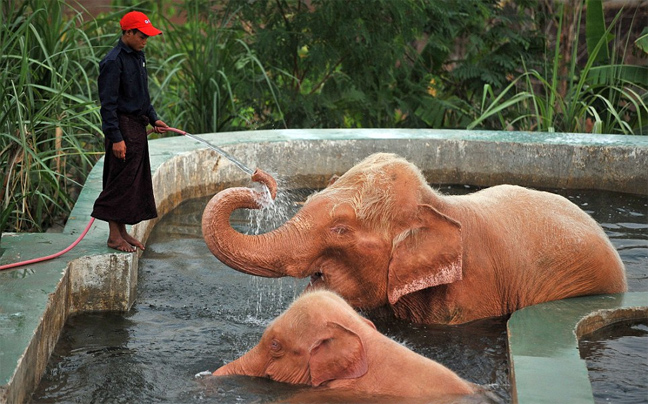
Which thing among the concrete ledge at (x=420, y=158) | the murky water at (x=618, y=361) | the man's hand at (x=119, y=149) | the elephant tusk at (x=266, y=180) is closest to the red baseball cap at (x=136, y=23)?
the man's hand at (x=119, y=149)

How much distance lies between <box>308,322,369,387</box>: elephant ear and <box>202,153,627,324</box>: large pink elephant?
1.11m

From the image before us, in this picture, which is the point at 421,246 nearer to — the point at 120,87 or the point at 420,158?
the point at 120,87

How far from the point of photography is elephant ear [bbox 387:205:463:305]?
19.3 ft

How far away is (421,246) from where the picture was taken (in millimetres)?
5879

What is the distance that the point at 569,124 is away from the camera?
36.8 feet

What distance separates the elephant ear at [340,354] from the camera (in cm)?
462

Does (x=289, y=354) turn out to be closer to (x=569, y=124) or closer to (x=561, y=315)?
(x=561, y=315)

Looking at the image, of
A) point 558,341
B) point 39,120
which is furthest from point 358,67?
point 558,341

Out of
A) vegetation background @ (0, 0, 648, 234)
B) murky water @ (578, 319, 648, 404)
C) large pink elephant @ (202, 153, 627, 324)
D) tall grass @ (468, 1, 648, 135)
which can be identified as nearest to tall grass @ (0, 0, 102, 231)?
vegetation background @ (0, 0, 648, 234)

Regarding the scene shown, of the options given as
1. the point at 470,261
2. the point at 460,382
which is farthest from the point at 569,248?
the point at 460,382

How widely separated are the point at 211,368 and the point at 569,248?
2413mm

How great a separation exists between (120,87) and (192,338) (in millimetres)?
1723

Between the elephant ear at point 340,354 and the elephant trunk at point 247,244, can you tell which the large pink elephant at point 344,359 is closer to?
the elephant ear at point 340,354

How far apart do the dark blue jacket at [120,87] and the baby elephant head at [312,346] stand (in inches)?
79.7
